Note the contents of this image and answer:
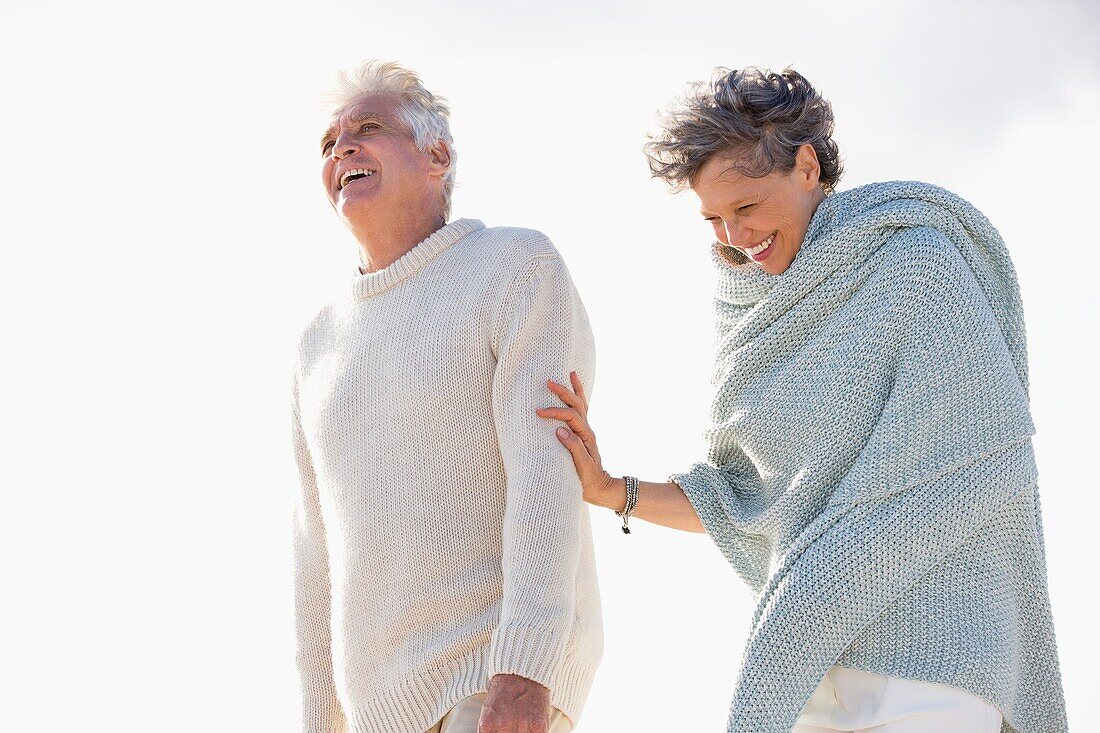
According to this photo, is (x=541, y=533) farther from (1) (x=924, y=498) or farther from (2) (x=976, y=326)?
(2) (x=976, y=326)

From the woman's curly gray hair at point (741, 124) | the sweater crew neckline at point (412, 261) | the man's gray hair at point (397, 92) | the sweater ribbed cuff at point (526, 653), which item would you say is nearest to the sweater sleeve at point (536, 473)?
the sweater ribbed cuff at point (526, 653)

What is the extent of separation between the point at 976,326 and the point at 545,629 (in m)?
0.97

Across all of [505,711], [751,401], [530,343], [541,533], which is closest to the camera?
[505,711]

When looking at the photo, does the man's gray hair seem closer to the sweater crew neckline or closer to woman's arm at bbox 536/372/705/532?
the sweater crew neckline

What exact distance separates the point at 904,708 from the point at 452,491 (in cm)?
91

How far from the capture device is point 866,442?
246 centimetres

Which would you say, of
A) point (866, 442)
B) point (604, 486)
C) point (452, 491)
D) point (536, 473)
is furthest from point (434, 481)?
point (866, 442)

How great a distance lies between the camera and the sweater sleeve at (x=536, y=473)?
2.26m

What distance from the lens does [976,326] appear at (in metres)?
2.42

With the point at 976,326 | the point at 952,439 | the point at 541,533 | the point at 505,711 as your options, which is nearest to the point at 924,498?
the point at 952,439

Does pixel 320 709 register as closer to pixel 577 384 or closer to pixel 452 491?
pixel 452 491

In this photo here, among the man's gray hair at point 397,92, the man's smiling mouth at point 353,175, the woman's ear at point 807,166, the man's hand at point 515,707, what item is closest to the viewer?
the man's hand at point 515,707

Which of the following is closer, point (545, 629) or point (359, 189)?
point (545, 629)

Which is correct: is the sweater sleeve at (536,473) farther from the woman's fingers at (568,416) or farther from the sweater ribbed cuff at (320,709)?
the sweater ribbed cuff at (320,709)
